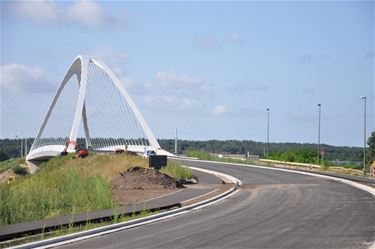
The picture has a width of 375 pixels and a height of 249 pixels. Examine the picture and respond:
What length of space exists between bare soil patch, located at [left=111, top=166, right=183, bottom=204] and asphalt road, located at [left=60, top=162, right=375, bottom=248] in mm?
4348

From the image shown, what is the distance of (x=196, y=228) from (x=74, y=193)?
31.1 ft

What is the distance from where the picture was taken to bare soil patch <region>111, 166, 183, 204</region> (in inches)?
1097

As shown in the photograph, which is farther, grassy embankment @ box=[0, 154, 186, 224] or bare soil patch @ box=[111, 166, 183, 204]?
bare soil patch @ box=[111, 166, 183, 204]

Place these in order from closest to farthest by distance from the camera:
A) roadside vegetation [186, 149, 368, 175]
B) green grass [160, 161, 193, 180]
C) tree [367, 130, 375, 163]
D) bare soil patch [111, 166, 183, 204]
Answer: bare soil patch [111, 166, 183, 204] < green grass [160, 161, 193, 180] < roadside vegetation [186, 149, 368, 175] < tree [367, 130, 375, 163]

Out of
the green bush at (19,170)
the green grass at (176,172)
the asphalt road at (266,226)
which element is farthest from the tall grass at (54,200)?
the green bush at (19,170)

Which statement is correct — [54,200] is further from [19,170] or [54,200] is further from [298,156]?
[19,170]

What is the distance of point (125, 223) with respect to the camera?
59.0 ft

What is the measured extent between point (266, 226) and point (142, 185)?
14.5 metres

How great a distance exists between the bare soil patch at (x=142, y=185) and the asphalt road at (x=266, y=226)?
4348 mm

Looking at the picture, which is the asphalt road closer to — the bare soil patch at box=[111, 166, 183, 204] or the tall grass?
the tall grass

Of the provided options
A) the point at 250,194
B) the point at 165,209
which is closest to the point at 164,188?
the point at 250,194

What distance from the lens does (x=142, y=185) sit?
30.7m

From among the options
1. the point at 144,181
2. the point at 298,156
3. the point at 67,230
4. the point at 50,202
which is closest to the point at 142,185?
the point at 144,181

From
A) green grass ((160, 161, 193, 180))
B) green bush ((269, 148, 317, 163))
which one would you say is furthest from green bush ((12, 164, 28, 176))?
green grass ((160, 161, 193, 180))
